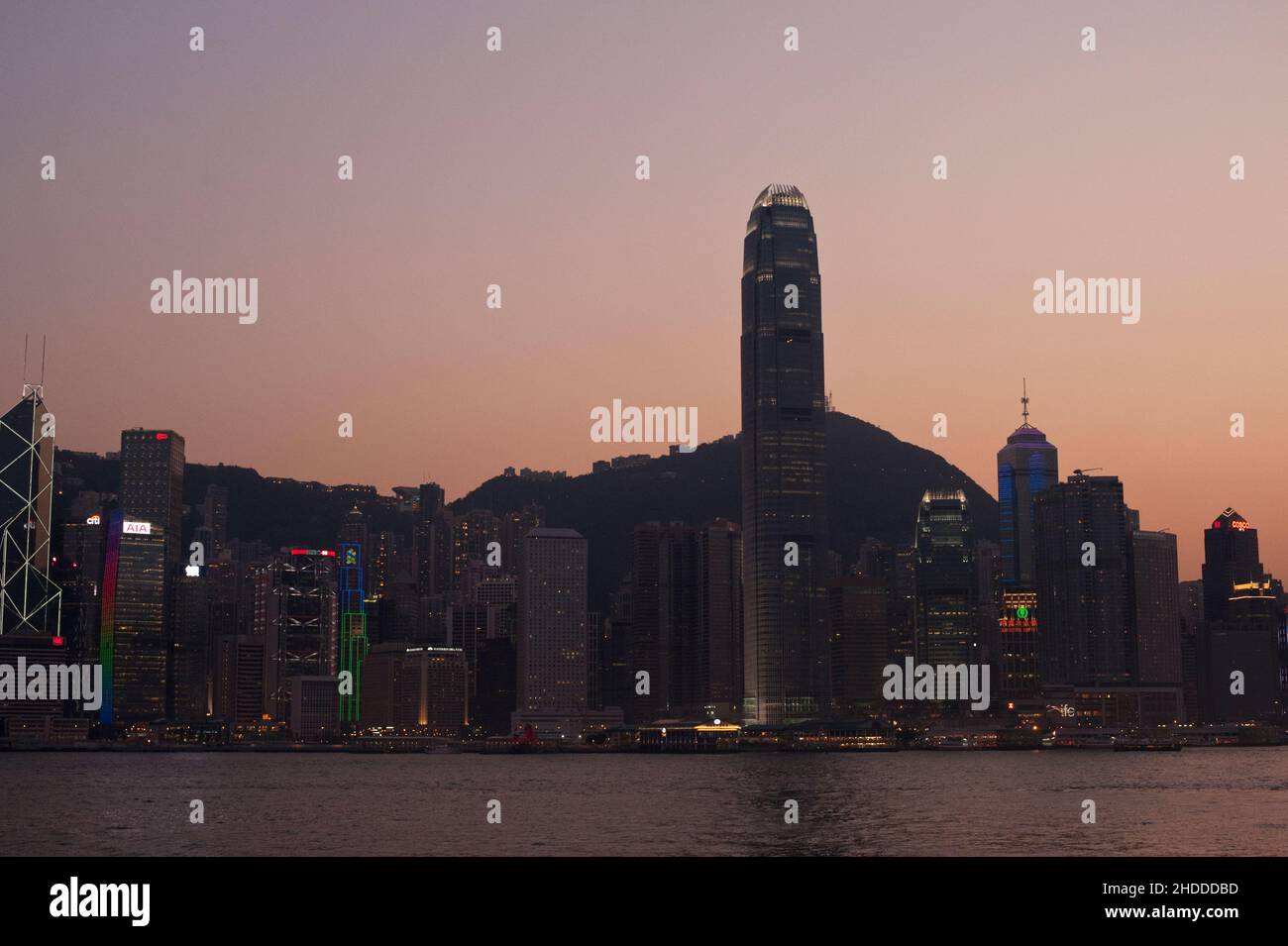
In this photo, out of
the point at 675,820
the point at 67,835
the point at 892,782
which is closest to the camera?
the point at 67,835
